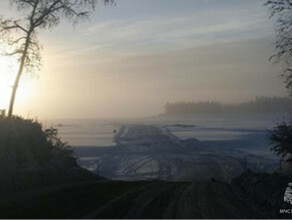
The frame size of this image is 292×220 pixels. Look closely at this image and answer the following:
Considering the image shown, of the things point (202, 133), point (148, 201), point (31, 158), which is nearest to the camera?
point (148, 201)

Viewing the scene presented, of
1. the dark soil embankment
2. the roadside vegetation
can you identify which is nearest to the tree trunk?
the roadside vegetation

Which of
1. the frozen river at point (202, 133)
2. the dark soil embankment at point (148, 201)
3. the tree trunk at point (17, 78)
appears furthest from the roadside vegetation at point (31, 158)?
the frozen river at point (202, 133)

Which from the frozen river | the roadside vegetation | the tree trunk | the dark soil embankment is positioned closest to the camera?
the dark soil embankment

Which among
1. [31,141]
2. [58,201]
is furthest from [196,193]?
[31,141]

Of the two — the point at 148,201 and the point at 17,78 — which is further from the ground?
the point at 17,78

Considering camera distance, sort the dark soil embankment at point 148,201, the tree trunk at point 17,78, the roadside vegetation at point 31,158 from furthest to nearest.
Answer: the tree trunk at point 17,78
the roadside vegetation at point 31,158
the dark soil embankment at point 148,201

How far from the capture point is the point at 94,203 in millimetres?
15508

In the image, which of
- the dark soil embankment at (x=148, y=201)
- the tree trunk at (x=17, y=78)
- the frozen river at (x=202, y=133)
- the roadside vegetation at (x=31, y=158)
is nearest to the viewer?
the dark soil embankment at (x=148, y=201)

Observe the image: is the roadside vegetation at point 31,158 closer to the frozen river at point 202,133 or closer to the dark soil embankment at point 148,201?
the dark soil embankment at point 148,201

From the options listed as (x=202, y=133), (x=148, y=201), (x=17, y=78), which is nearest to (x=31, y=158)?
(x=17, y=78)

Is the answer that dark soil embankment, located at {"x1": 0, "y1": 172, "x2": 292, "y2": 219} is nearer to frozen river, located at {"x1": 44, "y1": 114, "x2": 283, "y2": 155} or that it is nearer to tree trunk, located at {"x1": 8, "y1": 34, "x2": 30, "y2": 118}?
tree trunk, located at {"x1": 8, "y1": 34, "x2": 30, "y2": 118}

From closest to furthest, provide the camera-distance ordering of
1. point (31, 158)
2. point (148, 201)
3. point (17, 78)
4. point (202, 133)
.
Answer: point (148, 201)
point (31, 158)
point (17, 78)
point (202, 133)

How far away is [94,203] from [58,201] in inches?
48.0

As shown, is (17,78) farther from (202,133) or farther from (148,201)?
(202,133)
